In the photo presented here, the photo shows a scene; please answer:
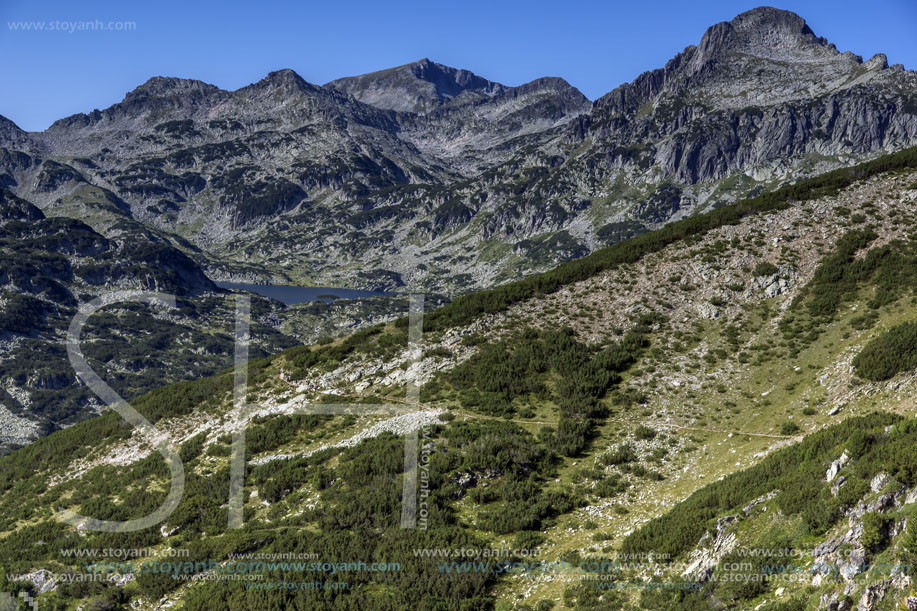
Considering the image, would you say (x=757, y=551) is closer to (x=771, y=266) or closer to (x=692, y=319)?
(x=692, y=319)

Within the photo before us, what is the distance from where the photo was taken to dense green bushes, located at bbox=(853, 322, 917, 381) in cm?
2523

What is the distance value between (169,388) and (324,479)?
→ 23.6 metres

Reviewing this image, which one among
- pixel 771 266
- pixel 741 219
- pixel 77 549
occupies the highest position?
pixel 741 219

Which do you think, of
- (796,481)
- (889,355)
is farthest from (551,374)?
(796,481)

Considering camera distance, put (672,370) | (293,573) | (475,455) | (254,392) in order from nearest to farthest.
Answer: (293,573)
(475,455)
(672,370)
(254,392)

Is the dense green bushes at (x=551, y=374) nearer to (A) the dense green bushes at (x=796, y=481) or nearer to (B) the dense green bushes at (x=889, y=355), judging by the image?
(A) the dense green bushes at (x=796, y=481)

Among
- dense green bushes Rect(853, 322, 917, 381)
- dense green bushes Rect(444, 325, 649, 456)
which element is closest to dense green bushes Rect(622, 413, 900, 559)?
dense green bushes Rect(853, 322, 917, 381)

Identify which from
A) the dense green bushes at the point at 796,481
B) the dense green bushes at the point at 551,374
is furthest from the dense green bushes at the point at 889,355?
the dense green bushes at the point at 551,374

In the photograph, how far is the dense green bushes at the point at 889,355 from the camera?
993 inches

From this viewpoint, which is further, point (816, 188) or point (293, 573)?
point (816, 188)

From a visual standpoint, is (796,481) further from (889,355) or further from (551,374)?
(551,374)

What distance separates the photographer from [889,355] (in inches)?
1027

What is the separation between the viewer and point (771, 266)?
40.0m

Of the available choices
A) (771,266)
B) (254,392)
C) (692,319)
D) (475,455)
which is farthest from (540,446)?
(771,266)
